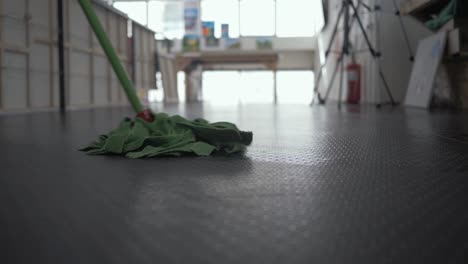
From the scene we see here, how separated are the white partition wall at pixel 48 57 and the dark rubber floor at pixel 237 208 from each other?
3.08m

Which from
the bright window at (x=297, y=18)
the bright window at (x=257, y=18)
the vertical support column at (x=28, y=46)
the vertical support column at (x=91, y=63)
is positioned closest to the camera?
the vertical support column at (x=28, y=46)

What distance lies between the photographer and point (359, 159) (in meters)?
1.29

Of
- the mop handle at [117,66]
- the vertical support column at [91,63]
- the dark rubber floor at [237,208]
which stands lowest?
the dark rubber floor at [237,208]

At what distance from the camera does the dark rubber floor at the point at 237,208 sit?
53cm

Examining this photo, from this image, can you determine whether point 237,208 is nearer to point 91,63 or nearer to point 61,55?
point 61,55

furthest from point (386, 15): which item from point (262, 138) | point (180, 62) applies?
point (262, 138)

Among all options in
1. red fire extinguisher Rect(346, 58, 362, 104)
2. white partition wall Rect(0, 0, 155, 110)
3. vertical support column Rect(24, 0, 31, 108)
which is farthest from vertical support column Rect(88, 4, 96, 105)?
red fire extinguisher Rect(346, 58, 362, 104)

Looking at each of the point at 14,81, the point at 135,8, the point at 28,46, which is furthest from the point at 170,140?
the point at 135,8

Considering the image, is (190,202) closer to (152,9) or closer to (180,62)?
(180,62)

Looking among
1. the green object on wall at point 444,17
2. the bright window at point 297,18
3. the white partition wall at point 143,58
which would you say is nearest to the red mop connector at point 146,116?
the green object on wall at point 444,17

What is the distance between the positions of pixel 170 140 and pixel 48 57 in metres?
3.81

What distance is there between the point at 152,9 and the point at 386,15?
7742mm

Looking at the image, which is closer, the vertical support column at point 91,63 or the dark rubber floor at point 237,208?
the dark rubber floor at point 237,208

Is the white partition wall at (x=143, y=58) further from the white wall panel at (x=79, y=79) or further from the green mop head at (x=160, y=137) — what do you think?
the green mop head at (x=160, y=137)
